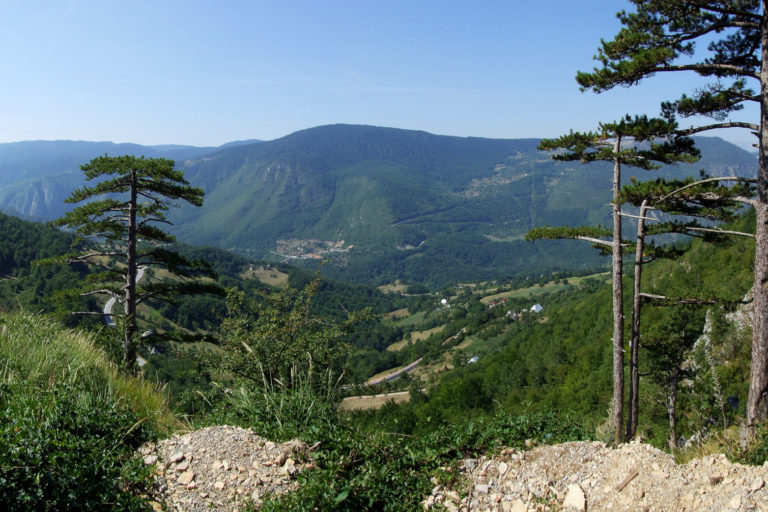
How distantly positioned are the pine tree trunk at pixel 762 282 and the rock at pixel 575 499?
3.91 meters

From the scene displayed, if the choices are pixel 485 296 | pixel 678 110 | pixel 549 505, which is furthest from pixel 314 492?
pixel 485 296

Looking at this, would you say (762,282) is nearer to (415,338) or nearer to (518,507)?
(518,507)

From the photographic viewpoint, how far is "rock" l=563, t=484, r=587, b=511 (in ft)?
14.5

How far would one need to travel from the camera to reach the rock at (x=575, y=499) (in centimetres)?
442

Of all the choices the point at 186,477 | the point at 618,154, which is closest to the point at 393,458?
the point at 186,477

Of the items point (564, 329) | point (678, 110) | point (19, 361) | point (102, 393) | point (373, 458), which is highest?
point (678, 110)

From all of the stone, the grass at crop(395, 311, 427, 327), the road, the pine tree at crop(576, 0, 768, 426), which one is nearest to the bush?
the stone

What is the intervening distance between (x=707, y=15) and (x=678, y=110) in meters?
1.60

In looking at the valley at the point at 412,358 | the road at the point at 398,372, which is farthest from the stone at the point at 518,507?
the road at the point at 398,372

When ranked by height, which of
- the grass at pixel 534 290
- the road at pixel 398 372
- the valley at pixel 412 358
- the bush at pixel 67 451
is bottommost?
the road at pixel 398 372

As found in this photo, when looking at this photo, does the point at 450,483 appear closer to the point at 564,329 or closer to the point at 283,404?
the point at 283,404

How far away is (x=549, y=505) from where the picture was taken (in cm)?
452

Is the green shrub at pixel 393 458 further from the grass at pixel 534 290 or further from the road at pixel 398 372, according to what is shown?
the grass at pixel 534 290

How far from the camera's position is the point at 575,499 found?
4504mm
